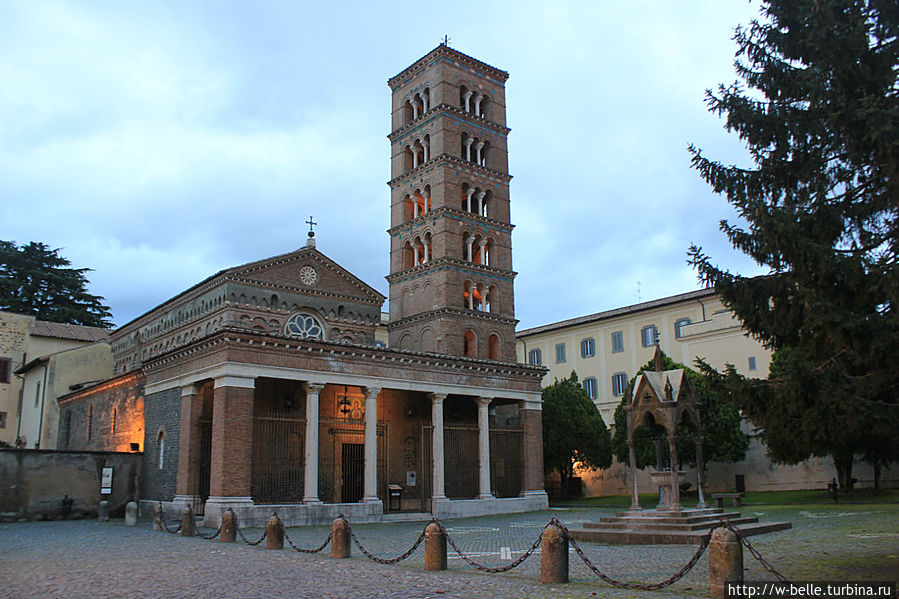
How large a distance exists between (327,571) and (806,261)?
27.2 ft

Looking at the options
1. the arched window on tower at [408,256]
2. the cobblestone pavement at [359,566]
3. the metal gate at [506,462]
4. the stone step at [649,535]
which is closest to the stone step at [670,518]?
the stone step at [649,535]

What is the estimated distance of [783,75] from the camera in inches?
433

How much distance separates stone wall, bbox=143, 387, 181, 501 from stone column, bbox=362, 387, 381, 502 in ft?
20.8

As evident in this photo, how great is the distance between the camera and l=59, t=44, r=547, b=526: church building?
79.5 feet

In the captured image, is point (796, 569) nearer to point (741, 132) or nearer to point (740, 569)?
point (740, 569)

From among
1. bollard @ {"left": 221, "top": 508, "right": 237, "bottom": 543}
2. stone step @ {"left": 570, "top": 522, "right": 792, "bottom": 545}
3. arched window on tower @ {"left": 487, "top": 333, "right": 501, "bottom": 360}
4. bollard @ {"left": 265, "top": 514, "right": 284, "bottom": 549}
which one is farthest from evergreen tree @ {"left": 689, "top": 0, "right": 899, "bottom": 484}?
arched window on tower @ {"left": 487, "top": 333, "right": 501, "bottom": 360}

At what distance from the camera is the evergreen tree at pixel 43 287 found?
54.2 metres

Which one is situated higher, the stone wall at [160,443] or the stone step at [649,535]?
the stone wall at [160,443]

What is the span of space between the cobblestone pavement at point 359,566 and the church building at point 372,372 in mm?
5446

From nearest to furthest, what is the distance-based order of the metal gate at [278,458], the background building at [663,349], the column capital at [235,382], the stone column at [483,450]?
1. the column capital at [235,382]
2. the metal gate at [278,458]
3. the stone column at [483,450]
4. the background building at [663,349]

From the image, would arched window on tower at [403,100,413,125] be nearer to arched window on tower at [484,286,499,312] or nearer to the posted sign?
arched window on tower at [484,286,499,312]

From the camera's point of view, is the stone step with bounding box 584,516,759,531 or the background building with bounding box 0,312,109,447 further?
the background building with bounding box 0,312,109,447

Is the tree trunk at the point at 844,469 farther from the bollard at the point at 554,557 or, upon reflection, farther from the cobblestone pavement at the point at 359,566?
the bollard at the point at 554,557

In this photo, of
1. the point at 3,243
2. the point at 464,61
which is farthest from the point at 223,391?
the point at 3,243
